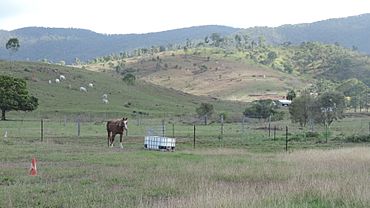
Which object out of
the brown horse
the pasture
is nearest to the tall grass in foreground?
the pasture

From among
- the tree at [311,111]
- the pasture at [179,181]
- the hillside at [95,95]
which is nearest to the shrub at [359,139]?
the pasture at [179,181]

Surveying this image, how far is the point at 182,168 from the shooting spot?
21562 millimetres

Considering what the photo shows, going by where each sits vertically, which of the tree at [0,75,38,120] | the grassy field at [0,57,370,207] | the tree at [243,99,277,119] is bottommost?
the tree at [243,99,277,119]

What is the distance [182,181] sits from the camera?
17.8 metres

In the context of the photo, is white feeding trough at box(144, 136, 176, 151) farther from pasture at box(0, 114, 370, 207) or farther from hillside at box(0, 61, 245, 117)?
hillside at box(0, 61, 245, 117)

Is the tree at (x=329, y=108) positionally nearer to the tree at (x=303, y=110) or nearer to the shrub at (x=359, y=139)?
the tree at (x=303, y=110)

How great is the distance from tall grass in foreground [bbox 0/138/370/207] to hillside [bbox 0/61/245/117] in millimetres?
70948

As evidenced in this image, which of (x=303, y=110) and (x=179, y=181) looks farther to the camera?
(x=303, y=110)

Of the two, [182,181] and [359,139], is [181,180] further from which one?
[359,139]

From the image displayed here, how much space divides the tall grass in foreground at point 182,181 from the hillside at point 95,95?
233ft

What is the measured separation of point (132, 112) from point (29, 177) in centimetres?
8885

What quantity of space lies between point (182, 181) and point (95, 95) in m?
112

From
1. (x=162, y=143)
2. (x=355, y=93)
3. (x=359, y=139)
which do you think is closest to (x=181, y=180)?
(x=162, y=143)

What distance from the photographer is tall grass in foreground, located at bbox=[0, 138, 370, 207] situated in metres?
13.6
